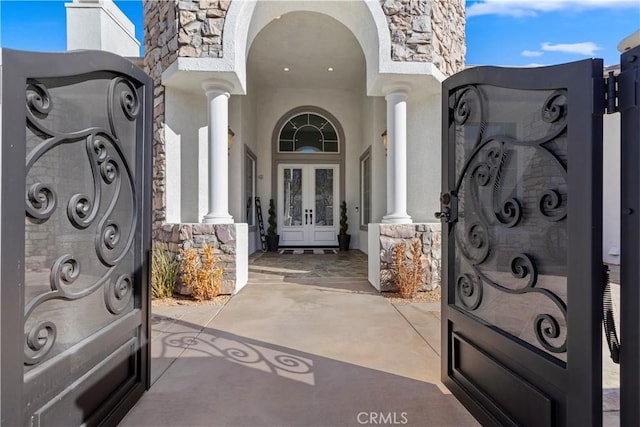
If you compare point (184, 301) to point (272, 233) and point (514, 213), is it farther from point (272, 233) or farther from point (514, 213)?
point (272, 233)

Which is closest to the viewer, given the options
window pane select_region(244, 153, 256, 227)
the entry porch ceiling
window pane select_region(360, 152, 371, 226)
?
the entry porch ceiling

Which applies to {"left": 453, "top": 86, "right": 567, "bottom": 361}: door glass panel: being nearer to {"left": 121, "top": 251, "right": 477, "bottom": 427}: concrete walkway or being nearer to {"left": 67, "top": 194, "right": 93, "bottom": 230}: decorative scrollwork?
{"left": 121, "top": 251, "right": 477, "bottom": 427}: concrete walkway

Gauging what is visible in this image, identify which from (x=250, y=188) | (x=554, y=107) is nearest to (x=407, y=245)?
(x=554, y=107)

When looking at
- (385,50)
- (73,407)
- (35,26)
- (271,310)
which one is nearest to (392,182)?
(385,50)

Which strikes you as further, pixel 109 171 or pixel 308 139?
pixel 308 139

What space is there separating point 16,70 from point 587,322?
215 centimetres

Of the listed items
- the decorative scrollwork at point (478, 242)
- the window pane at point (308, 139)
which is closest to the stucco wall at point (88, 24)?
the window pane at point (308, 139)

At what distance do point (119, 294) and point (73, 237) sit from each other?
16.9 inches

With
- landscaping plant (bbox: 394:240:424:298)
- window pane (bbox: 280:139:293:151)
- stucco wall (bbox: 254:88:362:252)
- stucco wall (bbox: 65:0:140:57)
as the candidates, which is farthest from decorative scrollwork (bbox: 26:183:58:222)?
window pane (bbox: 280:139:293:151)

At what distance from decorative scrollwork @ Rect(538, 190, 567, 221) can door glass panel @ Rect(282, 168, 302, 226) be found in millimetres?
8247

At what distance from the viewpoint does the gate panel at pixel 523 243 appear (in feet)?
3.97

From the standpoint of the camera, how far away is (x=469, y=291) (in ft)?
6.36

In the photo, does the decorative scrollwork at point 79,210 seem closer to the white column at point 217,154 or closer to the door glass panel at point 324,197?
the white column at point 217,154

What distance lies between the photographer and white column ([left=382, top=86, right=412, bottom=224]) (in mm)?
4625
